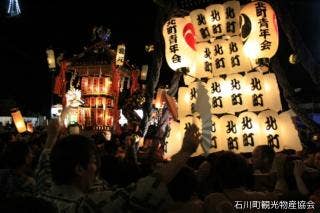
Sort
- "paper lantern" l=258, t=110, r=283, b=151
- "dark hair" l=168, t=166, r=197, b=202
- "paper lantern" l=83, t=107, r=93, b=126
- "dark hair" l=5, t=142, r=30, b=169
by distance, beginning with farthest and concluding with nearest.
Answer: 1. "paper lantern" l=83, t=107, r=93, b=126
2. "paper lantern" l=258, t=110, r=283, b=151
3. "dark hair" l=5, t=142, r=30, b=169
4. "dark hair" l=168, t=166, r=197, b=202

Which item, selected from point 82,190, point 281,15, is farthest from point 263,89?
point 82,190

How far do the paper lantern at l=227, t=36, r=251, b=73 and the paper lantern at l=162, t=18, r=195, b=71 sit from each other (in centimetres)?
96

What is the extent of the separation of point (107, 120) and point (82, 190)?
18.1 meters

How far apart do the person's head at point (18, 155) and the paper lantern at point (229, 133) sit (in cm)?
540

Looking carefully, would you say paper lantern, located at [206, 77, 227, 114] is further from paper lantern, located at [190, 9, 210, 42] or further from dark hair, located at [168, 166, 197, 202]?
dark hair, located at [168, 166, 197, 202]

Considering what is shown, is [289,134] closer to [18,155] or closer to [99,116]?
[18,155]

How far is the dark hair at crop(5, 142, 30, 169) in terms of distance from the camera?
13.4 ft

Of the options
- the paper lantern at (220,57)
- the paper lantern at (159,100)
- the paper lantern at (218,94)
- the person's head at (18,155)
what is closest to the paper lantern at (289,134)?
the paper lantern at (218,94)

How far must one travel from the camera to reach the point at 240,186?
11.2 feet

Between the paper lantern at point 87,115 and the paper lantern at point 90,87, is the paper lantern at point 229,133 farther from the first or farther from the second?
the paper lantern at point 90,87

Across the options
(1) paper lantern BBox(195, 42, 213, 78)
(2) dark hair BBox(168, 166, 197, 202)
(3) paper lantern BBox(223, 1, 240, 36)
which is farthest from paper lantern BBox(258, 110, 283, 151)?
(2) dark hair BBox(168, 166, 197, 202)

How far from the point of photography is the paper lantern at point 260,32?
320 inches

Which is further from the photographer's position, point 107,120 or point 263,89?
point 107,120

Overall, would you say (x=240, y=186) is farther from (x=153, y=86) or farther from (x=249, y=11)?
(x=153, y=86)
